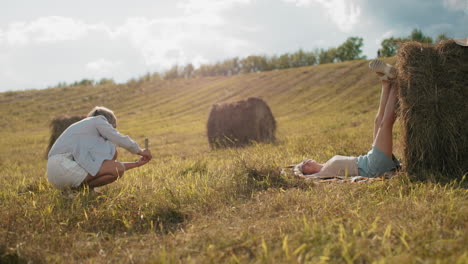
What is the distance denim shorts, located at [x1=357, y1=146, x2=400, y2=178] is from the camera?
4.98 metres

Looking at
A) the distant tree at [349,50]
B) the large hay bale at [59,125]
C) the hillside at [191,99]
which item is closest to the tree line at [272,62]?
the distant tree at [349,50]

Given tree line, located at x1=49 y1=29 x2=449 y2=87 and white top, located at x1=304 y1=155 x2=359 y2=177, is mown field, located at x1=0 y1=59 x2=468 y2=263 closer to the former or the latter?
white top, located at x1=304 y1=155 x2=359 y2=177

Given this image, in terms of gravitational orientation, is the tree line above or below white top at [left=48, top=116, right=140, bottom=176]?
above

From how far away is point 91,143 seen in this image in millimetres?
4621

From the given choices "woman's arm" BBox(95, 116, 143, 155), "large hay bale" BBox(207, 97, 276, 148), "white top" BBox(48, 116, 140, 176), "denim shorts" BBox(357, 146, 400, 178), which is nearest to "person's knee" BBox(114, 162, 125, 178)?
"white top" BBox(48, 116, 140, 176)

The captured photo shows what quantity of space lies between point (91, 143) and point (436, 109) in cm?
465

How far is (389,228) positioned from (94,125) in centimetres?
381

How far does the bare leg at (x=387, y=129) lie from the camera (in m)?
4.87

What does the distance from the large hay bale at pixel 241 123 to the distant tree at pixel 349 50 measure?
159 feet

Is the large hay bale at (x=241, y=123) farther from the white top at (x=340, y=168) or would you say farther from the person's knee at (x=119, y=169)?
the person's knee at (x=119, y=169)

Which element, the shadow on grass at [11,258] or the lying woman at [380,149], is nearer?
the shadow on grass at [11,258]

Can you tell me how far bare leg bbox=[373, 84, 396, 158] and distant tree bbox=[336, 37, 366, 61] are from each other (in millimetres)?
54885

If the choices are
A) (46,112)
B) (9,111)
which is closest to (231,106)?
(46,112)

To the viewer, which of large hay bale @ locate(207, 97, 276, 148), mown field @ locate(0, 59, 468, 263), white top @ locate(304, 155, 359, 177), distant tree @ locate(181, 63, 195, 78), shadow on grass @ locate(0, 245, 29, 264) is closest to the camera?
mown field @ locate(0, 59, 468, 263)
